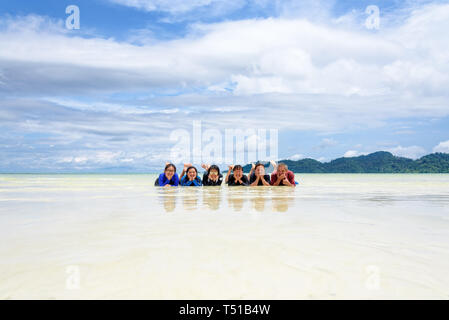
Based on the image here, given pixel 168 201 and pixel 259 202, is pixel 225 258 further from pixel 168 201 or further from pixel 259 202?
pixel 168 201

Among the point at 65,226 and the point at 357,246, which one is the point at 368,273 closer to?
the point at 357,246

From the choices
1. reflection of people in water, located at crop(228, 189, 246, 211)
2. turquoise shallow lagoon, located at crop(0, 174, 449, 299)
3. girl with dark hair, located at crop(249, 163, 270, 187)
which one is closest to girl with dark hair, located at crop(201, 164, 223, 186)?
girl with dark hair, located at crop(249, 163, 270, 187)

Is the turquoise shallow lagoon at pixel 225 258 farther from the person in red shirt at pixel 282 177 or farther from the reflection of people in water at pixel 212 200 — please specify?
the person in red shirt at pixel 282 177

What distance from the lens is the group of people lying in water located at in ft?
54.4

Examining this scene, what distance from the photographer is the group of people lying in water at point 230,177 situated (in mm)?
16594

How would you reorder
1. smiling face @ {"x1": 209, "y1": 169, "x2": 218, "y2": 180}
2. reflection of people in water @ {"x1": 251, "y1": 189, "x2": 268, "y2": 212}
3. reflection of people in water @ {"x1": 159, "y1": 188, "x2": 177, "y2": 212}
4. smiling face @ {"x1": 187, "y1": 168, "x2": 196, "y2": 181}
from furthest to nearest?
1. smiling face @ {"x1": 209, "y1": 169, "x2": 218, "y2": 180}
2. smiling face @ {"x1": 187, "y1": 168, "x2": 196, "y2": 181}
3. reflection of people in water @ {"x1": 159, "y1": 188, "x2": 177, "y2": 212}
4. reflection of people in water @ {"x1": 251, "y1": 189, "x2": 268, "y2": 212}

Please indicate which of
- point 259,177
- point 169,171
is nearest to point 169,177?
point 169,171

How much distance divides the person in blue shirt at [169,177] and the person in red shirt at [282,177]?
4.69m

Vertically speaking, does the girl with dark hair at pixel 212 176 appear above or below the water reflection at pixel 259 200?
above

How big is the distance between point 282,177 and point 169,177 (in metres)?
5.36

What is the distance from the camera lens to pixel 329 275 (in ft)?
9.35

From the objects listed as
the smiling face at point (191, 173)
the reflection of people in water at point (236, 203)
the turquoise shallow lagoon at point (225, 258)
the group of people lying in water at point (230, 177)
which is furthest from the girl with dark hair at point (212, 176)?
the turquoise shallow lagoon at point (225, 258)

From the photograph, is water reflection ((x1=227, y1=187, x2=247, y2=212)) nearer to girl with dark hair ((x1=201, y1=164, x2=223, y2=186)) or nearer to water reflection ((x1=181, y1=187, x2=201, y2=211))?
water reflection ((x1=181, y1=187, x2=201, y2=211))
